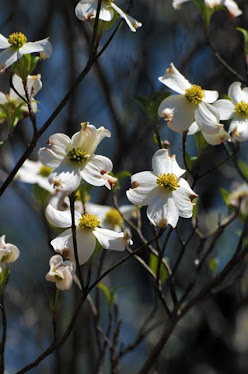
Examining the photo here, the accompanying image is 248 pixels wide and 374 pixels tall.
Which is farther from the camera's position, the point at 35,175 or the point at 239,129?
the point at 35,175

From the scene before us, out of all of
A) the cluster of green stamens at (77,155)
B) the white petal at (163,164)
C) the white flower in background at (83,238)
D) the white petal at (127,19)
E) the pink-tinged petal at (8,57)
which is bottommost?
the white flower in background at (83,238)

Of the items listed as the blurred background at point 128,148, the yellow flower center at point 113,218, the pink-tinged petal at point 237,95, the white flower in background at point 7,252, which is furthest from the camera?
the blurred background at point 128,148

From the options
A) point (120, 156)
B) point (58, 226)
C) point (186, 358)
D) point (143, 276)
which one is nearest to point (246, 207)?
point (58, 226)

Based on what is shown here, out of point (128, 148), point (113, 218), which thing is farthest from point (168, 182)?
point (128, 148)

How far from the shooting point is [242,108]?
0.81 metres

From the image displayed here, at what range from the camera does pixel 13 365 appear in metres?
2.45

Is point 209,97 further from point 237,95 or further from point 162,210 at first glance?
point 162,210

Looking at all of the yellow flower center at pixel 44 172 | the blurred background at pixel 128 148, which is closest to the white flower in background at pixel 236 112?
the yellow flower center at pixel 44 172

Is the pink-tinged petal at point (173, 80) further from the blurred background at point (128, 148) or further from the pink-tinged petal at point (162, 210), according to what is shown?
the blurred background at point (128, 148)

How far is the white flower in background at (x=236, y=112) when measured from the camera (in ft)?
2.57

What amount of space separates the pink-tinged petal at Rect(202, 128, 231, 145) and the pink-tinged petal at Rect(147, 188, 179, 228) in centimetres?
12

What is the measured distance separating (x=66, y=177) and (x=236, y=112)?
11.3 inches

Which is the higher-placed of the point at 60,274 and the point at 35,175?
the point at 60,274

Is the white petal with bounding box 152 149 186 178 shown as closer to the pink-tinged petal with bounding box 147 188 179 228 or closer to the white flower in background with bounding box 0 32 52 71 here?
the pink-tinged petal with bounding box 147 188 179 228
